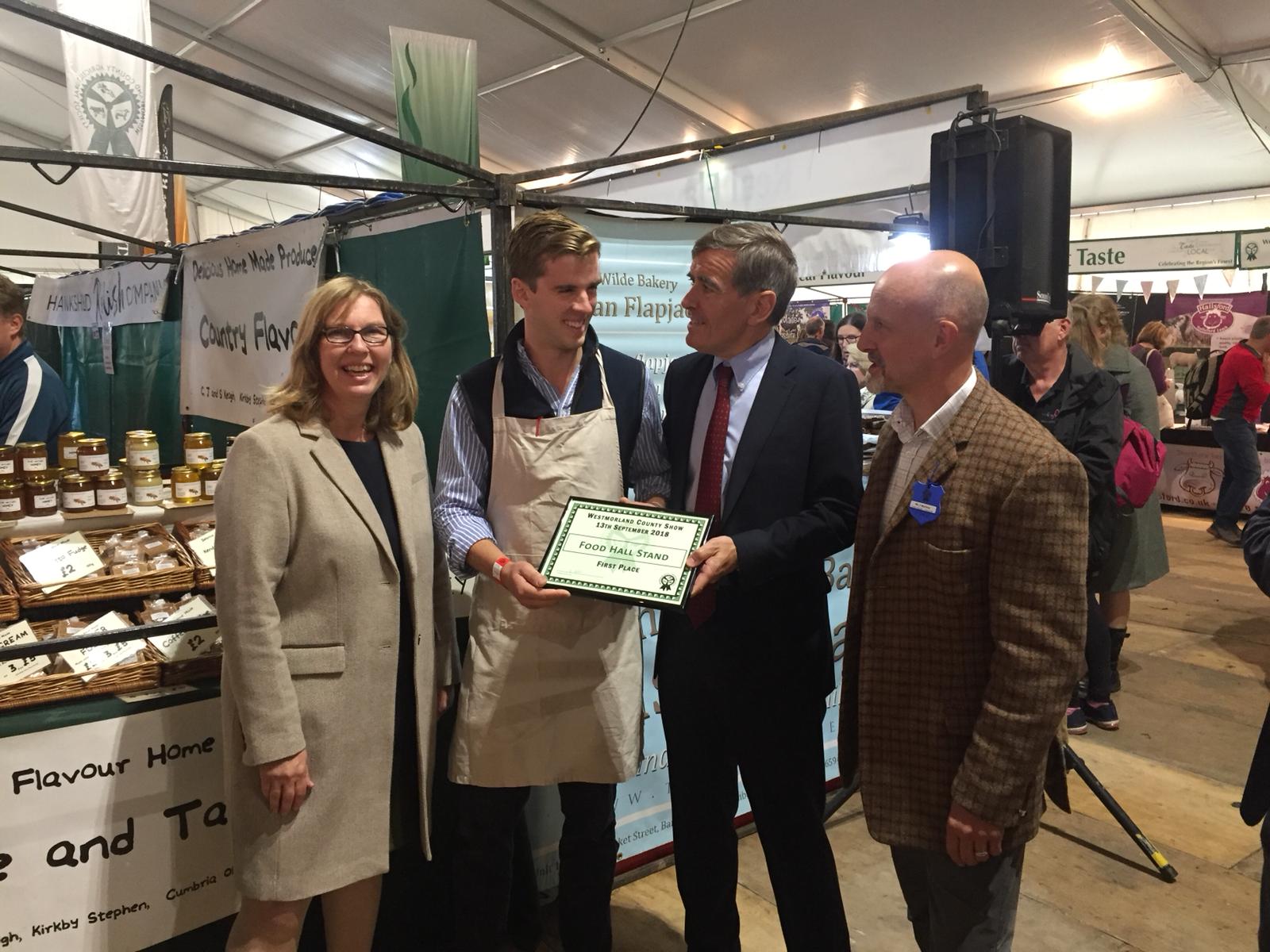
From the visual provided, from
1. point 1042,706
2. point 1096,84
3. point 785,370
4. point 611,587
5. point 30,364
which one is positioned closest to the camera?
point 1042,706

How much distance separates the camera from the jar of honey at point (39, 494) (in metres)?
2.54

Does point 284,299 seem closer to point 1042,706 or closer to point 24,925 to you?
point 24,925

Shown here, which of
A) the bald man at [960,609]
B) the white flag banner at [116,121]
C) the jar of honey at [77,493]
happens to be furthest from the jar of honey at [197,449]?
the bald man at [960,609]

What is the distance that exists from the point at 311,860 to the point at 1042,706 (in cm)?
136

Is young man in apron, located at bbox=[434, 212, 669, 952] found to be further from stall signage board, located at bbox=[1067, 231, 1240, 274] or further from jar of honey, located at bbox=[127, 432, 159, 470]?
stall signage board, located at bbox=[1067, 231, 1240, 274]

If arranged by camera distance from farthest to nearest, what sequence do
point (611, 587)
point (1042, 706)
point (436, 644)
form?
point (436, 644)
point (611, 587)
point (1042, 706)

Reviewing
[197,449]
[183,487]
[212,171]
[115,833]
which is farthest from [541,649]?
[197,449]

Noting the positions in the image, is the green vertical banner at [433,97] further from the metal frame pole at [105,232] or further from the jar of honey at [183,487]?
the metal frame pole at [105,232]

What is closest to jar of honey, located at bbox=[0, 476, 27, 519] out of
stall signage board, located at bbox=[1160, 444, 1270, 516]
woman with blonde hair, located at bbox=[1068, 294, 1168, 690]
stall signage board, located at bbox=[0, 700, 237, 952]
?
stall signage board, located at bbox=[0, 700, 237, 952]

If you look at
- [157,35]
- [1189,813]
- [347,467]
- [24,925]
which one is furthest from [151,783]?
[157,35]

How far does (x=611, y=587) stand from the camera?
168 centimetres

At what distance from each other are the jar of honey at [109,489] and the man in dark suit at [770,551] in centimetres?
183

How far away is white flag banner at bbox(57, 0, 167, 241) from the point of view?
4508mm

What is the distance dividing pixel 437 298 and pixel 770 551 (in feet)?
4.97
